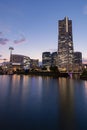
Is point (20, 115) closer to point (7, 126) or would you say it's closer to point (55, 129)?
point (7, 126)

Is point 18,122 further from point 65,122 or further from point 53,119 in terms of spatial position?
point 65,122

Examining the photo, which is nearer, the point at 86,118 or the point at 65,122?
the point at 65,122

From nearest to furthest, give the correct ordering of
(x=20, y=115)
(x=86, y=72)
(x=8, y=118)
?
1. (x=8, y=118)
2. (x=20, y=115)
3. (x=86, y=72)

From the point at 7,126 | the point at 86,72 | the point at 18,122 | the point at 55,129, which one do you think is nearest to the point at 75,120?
the point at 55,129

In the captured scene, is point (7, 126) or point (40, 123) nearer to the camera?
point (7, 126)

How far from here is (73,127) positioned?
16781 millimetres

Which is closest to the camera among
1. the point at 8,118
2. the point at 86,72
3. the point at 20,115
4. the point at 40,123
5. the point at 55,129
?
the point at 55,129

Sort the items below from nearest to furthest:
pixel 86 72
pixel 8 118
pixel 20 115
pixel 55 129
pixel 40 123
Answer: pixel 55 129, pixel 40 123, pixel 8 118, pixel 20 115, pixel 86 72

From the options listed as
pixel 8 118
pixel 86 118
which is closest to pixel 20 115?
pixel 8 118

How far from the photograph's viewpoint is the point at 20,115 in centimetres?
2077

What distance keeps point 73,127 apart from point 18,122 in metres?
6.85

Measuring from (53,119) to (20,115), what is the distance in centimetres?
499

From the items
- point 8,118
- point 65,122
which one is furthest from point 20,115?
point 65,122

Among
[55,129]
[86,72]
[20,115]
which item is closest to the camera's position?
[55,129]
